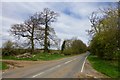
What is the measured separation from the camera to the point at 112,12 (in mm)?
30375

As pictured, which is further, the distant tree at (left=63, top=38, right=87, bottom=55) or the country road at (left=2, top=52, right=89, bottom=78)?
the distant tree at (left=63, top=38, right=87, bottom=55)

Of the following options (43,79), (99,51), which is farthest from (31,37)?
(43,79)

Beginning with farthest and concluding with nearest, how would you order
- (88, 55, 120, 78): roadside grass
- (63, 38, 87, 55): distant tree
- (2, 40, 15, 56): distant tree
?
(63, 38, 87, 55): distant tree < (2, 40, 15, 56): distant tree < (88, 55, 120, 78): roadside grass

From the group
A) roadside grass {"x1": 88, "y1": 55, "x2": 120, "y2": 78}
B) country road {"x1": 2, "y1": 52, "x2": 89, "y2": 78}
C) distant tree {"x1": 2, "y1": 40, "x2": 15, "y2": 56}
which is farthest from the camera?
distant tree {"x1": 2, "y1": 40, "x2": 15, "y2": 56}

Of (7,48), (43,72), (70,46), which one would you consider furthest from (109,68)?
(70,46)

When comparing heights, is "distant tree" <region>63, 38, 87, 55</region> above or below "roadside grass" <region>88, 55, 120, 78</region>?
above

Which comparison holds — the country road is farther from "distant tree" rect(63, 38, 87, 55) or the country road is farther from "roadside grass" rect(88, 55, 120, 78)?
"distant tree" rect(63, 38, 87, 55)

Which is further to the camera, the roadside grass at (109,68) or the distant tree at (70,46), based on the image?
the distant tree at (70,46)

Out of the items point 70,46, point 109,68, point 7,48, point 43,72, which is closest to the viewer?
point 43,72

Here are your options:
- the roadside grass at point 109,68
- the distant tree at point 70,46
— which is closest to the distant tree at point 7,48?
the roadside grass at point 109,68

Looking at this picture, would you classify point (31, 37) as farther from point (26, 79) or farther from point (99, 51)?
point (26, 79)

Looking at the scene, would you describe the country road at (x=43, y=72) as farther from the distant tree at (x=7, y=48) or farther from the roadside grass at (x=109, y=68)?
the distant tree at (x=7, y=48)

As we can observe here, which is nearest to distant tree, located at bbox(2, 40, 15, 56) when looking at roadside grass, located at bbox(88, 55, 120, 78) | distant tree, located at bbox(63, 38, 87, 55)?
roadside grass, located at bbox(88, 55, 120, 78)

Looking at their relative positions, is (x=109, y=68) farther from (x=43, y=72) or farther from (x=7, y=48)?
(x=7, y=48)
